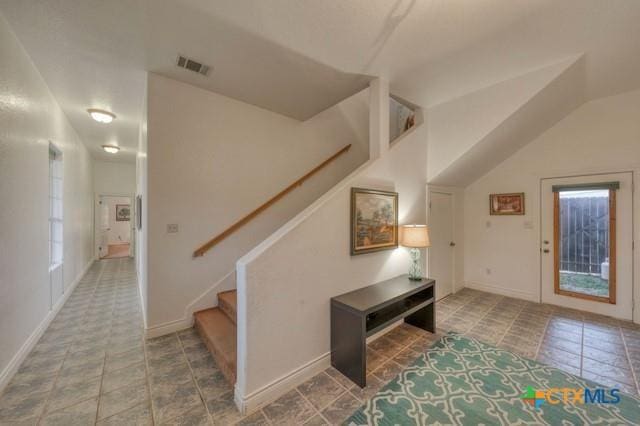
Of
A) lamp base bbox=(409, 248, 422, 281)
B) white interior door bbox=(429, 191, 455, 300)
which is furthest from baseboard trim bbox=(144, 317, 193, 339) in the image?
white interior door bbox=(429, 191, 455, 300)

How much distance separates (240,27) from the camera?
2031 mm

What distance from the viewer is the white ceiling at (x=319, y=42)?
6.13 feet

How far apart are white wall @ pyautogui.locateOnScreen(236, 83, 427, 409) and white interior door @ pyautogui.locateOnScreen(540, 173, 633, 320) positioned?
3.14m

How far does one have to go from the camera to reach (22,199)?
2.41 meters

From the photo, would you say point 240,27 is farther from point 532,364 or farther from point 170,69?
point 532,364

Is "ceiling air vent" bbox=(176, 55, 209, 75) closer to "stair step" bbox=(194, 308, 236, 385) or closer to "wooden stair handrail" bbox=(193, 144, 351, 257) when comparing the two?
"wooden stair handrail" bbox=(193, 144, 351, 257)

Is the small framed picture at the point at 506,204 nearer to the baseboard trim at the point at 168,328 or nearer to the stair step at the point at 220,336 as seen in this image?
the stair step at the point at 220,336

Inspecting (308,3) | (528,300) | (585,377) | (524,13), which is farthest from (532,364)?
(308,3)

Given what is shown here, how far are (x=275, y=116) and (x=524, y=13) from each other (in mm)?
2919

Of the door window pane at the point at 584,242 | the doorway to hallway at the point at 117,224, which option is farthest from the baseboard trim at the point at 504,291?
the doorway to hallway at the point at 117,224

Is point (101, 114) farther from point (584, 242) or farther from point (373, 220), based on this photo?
point (584, 242)

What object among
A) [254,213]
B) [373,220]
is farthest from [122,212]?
[373,220]

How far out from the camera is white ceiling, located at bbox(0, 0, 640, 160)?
1.87 metres

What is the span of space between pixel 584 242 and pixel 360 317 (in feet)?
13.3
